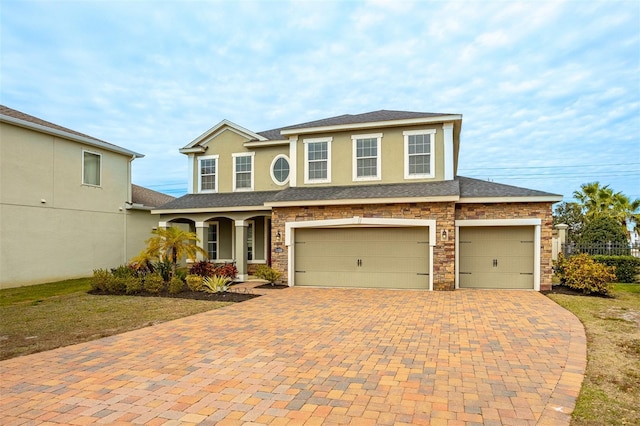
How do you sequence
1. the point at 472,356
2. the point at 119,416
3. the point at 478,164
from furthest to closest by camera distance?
the point at 478,164 < the point at 472,356 < the point at 119,416

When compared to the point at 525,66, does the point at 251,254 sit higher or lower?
lower

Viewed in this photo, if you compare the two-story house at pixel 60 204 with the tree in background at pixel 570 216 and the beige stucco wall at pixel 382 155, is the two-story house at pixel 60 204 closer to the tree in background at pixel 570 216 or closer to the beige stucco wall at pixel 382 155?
the beige stucco wall at pixel 382 155

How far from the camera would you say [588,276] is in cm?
1155

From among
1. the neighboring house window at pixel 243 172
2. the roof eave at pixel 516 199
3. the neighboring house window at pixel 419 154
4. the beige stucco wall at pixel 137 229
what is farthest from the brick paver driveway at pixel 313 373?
the beige stucco wall at pixel 137 229

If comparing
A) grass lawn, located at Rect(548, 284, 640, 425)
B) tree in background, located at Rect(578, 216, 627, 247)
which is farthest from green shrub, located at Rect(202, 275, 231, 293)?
tree in background, located at Rect(578, 216, 627, 247)

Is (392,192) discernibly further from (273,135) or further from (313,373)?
(313,373)

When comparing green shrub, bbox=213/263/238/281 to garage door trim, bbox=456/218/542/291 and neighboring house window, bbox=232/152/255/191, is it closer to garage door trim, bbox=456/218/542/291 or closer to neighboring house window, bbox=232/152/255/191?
neighboring house window, bbox=232/152/255/191

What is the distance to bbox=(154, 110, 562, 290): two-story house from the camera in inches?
488

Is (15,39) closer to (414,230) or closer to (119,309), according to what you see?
(119,309)

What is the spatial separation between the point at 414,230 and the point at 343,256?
2.62 m

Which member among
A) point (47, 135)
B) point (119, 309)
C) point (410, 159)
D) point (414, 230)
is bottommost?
point (119, 309)

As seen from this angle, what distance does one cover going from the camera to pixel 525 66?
667 inches

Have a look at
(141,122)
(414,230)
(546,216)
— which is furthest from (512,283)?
(141,122)

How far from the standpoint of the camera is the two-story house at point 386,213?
12.4m
